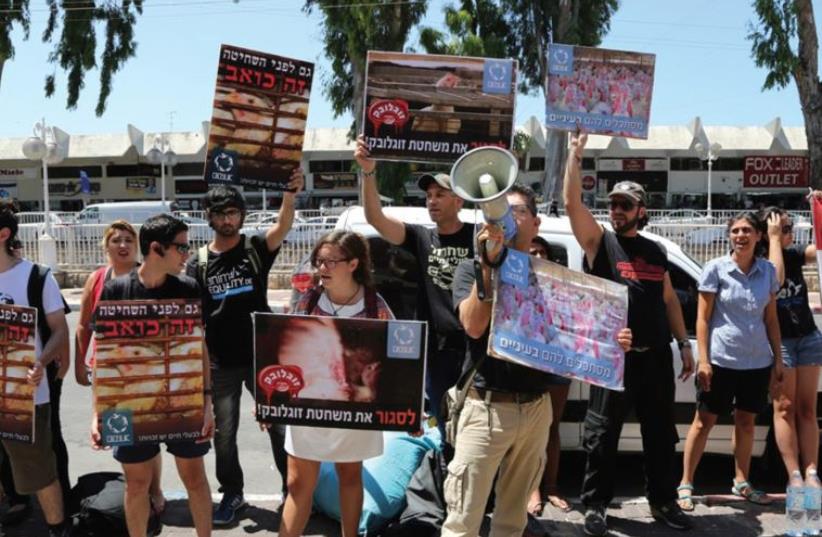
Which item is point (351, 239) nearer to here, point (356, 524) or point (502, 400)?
point (502, 400)

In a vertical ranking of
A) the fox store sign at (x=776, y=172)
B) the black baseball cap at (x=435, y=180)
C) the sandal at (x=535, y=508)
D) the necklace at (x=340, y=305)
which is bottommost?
the sandal at (x=535, y=508)

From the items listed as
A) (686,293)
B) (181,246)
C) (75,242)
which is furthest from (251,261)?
(75,242)

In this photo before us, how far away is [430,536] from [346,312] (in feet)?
4.61

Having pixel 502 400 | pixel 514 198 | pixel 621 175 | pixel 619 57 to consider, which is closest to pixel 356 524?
pixel 502 400

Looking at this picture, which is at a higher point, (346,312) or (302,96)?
(302,96)

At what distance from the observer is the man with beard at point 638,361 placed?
4.02 m

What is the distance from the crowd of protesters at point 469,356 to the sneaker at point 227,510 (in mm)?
11

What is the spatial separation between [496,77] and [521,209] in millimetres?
1174

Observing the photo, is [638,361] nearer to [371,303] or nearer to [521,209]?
[521,209]

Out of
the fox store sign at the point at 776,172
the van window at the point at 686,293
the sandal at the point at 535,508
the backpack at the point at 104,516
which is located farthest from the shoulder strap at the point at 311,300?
the fox store sign at the point at 776,172

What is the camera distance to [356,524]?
3.58 metres

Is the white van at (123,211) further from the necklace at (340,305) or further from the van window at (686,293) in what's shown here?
the necklace at (340,305)

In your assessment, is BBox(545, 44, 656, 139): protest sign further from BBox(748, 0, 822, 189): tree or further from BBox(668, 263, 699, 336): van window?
BBox(748, 0, 822, 189): tree

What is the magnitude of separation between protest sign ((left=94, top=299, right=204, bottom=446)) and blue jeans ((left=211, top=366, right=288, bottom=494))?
0.84 meters
